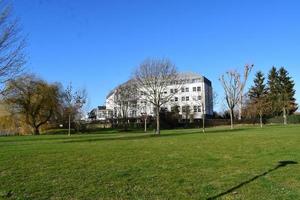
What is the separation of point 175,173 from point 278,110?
88645mm

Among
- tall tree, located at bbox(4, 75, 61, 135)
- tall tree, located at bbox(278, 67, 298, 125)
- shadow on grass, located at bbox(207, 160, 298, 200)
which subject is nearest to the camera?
shadow on grass, located at bbox(207, 160, 298, 200)

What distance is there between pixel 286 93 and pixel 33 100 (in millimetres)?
54938

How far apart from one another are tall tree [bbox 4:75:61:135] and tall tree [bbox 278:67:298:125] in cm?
4820

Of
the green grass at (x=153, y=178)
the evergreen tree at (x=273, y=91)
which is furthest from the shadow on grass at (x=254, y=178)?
the evergreen tree at (x=273, y=91)

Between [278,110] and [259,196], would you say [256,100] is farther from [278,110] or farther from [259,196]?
[259,196]

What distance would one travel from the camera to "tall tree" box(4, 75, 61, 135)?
72.8 m

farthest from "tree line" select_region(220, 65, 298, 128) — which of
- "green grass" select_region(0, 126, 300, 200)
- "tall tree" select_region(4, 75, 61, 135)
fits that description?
"green grass" select_region(0, 126, 300, 200)

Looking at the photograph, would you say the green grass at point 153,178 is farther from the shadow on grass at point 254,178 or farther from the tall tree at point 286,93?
the tall tree at point 286,93

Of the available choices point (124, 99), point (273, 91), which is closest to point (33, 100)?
point (124, 99)

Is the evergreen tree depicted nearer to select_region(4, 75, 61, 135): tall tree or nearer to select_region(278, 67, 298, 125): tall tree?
select_region(278, 67, 298, 125): tall tree

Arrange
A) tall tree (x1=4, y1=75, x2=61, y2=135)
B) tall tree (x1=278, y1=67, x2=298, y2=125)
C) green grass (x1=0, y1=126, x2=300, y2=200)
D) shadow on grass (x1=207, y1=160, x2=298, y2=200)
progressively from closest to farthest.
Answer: shadow on grass (x1=207, y1=160, x2=298, y2=200), green grass (x1=0, y1=126, x2=300, y2=200), tall tree (x1=4, y1=75, x2=61, y2=135), tall tree (x1=278, y1=67, x2=298, y2=125)

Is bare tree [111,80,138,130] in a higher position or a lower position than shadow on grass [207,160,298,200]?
higher

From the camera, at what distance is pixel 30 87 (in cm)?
7456

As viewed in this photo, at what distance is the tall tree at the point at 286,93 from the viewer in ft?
308
